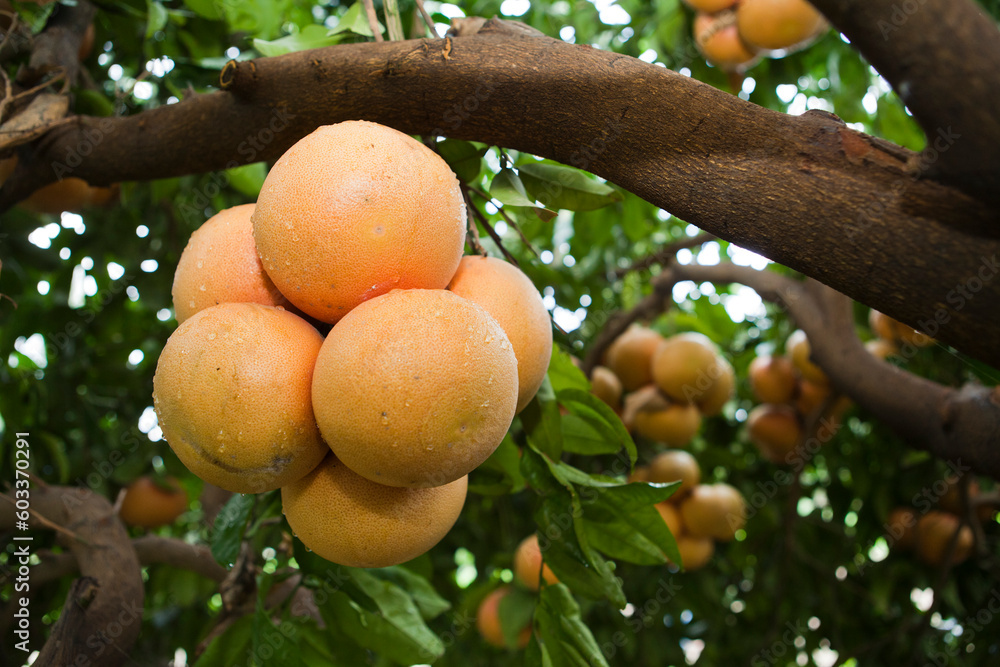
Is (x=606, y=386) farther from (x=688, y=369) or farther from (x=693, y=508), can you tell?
(x=693, y=508)

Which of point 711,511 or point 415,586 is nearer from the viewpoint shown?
point 415,586

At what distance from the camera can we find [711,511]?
2.58 metres

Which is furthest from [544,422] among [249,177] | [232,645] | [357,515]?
[249,177]

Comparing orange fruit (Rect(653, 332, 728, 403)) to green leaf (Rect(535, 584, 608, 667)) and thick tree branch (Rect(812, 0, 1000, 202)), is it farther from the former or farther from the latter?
thick tree branch (Rect(812, 0, 1000, 202))

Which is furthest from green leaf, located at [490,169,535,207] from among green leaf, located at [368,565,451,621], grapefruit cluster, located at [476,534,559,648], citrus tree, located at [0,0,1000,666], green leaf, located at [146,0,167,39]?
grapefruit cluster, located at [476,534,559,648]

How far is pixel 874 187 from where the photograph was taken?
2.29 feet

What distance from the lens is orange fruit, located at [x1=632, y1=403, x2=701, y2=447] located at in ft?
8.75

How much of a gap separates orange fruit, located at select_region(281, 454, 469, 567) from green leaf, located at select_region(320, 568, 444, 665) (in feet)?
1.45

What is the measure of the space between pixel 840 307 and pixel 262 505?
1.84m

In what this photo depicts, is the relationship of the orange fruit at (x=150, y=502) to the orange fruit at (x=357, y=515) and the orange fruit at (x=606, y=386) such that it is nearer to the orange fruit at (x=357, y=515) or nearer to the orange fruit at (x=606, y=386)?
the orange fruit at (x=606, y=386)

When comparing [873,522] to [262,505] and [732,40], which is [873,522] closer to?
[732,40]

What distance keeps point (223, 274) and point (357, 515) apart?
347 mm

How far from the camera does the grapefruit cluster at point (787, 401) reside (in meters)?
2.89

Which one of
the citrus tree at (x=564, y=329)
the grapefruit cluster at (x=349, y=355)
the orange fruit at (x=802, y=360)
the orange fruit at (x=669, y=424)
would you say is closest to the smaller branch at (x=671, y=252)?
the citrus tree at (x=564, y=329)
